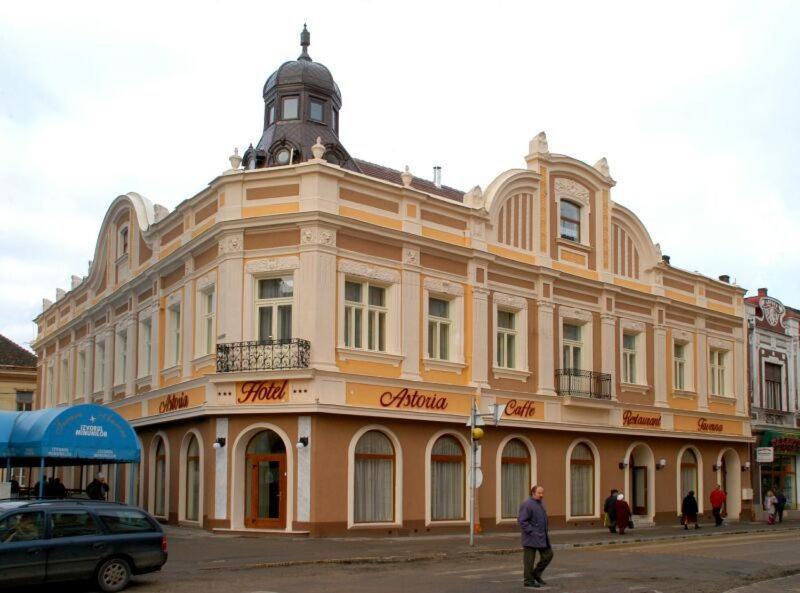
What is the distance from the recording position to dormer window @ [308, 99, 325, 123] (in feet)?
113

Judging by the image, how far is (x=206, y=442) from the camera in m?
27.3

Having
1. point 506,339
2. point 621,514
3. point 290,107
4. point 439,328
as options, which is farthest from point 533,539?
point 290,107

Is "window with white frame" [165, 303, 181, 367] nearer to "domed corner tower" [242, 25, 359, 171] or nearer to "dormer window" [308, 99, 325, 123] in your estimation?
"domed corner tower" [242, 25, 359, 171]

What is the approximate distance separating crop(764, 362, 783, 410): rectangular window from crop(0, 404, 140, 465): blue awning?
1124 inches

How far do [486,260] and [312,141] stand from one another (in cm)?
762

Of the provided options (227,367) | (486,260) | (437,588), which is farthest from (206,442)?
(437,588)

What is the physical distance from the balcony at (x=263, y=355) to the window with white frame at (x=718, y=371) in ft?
65.5

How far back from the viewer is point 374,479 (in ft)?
88.4

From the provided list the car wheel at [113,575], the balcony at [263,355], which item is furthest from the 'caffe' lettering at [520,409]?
the car wheel at [113,575]

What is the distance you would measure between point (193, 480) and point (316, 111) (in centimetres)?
1334

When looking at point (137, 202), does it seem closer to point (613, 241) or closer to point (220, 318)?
point (220, 318)

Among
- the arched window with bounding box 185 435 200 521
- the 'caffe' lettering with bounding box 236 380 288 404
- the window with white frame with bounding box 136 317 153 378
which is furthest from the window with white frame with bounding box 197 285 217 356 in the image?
the window with white frame with bounding box 136 317 153 378

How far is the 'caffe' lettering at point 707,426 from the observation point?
3794 centimetres

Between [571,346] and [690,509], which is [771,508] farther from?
[571,346]
